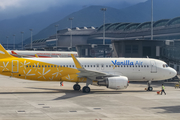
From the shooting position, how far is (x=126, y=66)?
36781 millimetres

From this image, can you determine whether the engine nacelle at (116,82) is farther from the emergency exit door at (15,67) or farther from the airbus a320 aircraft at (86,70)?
the emergency exit door at (15,67)

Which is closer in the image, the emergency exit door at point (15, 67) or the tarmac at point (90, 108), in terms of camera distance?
the tarmac at point (90, 108)

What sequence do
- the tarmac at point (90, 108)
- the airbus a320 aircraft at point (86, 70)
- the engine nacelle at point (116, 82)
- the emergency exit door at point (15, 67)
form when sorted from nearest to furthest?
the tarmac at point (90, 108) < the engine nacelle at point (116, 82) < the airbus a320 aircraft at point (86, 70) < the emergency exit door at point (15, 67)

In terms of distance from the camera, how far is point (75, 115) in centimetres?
2161

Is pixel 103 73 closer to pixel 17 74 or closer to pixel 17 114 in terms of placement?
pixel 17 74

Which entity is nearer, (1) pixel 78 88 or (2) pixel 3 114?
(2) pixel 3 114

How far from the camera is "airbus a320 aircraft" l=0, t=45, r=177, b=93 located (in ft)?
112

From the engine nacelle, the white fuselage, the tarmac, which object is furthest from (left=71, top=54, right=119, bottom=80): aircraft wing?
the tarmac

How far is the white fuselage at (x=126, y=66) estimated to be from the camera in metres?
36.3

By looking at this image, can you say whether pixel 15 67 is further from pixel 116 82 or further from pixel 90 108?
pixel 90 108

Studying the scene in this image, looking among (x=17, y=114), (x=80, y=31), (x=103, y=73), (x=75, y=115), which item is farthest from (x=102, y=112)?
(x=80, y=31)

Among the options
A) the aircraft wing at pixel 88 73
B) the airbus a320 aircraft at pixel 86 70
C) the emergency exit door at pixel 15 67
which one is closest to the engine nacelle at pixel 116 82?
the airbus a320 aircraft at pixel 86 70

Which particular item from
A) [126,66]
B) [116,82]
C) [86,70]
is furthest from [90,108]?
[126,66]

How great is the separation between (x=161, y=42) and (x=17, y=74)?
29.4 metres
